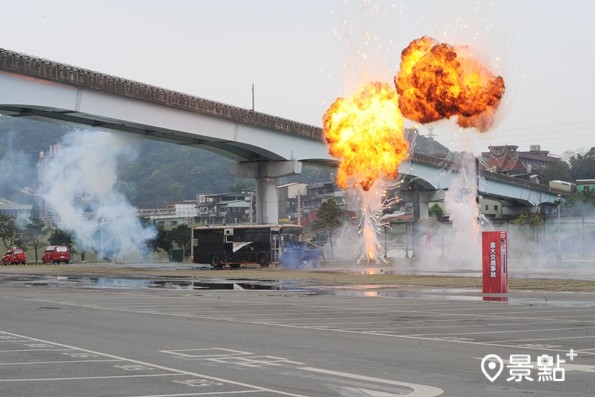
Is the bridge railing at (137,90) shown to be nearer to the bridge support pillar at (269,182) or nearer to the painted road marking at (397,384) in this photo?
the bridge support pillar at (269,182)

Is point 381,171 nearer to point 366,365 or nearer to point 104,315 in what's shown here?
point 104,315

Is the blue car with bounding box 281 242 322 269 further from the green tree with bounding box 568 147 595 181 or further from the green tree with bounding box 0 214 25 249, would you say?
the green tree with bounding box 568 147 595 181

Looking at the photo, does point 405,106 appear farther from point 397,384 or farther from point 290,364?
point 397,384

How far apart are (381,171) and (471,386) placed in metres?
48.4

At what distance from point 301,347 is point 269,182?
202 ft

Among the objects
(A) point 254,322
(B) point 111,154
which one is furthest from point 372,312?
(B) point 111,154

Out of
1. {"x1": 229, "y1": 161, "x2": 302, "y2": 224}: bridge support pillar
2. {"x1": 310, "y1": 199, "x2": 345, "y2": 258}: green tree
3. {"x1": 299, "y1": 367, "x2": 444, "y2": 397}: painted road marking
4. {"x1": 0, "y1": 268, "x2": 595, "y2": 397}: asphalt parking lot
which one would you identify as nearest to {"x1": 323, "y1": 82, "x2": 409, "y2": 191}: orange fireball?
{"x1": 229, "y1": 161, "x2": 302, "y2": 224}: bridge support pillar

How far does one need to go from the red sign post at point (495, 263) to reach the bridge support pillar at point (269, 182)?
4554cm

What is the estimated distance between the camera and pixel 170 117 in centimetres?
6288

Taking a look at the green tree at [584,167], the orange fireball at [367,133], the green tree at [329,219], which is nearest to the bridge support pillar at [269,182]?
the green tree at [329,219]

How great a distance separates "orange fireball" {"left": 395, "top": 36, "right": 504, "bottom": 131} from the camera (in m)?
44.9

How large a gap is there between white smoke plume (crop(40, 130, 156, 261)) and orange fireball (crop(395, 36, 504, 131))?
44994 mm

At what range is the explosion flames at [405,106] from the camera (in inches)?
1789

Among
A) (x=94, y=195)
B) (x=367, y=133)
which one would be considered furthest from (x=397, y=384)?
(x=94, y=195)
